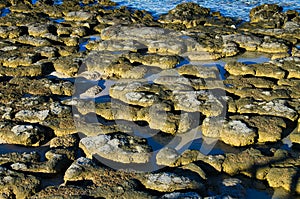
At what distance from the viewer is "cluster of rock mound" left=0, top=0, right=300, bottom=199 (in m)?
6.39

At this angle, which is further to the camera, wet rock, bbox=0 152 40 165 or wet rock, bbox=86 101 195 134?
wet rock, bbox=86 101 195 134

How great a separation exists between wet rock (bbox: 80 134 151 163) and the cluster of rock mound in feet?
0.06

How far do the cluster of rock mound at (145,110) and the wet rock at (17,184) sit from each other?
15 mm

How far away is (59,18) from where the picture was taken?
1517 cm

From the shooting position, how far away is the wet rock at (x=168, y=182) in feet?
20.1

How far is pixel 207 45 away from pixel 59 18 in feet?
19.5

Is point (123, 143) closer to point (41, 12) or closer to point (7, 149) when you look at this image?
point (7, 149)

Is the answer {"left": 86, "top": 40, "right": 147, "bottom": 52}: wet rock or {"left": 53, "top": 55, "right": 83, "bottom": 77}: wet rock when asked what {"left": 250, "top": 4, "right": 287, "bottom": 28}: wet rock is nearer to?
{"left": 86, "top": 40, "right": 147, "bottom": 52}: wet rock

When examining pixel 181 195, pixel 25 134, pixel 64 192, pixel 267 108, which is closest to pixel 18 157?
pixel 25 134

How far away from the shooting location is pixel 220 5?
16.9 m

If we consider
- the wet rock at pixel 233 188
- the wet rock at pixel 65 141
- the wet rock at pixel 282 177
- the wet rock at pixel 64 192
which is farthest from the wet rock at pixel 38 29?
the wet rock at pixel 282 177

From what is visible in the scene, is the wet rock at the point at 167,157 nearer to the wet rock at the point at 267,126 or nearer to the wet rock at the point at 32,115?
the wet rock at the point at 267,126

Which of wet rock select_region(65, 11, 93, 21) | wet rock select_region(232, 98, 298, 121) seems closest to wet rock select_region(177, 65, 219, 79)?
wet rock select_region(232, 98, 298, 121)

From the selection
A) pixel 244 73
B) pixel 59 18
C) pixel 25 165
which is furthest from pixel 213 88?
pixel 59 18
